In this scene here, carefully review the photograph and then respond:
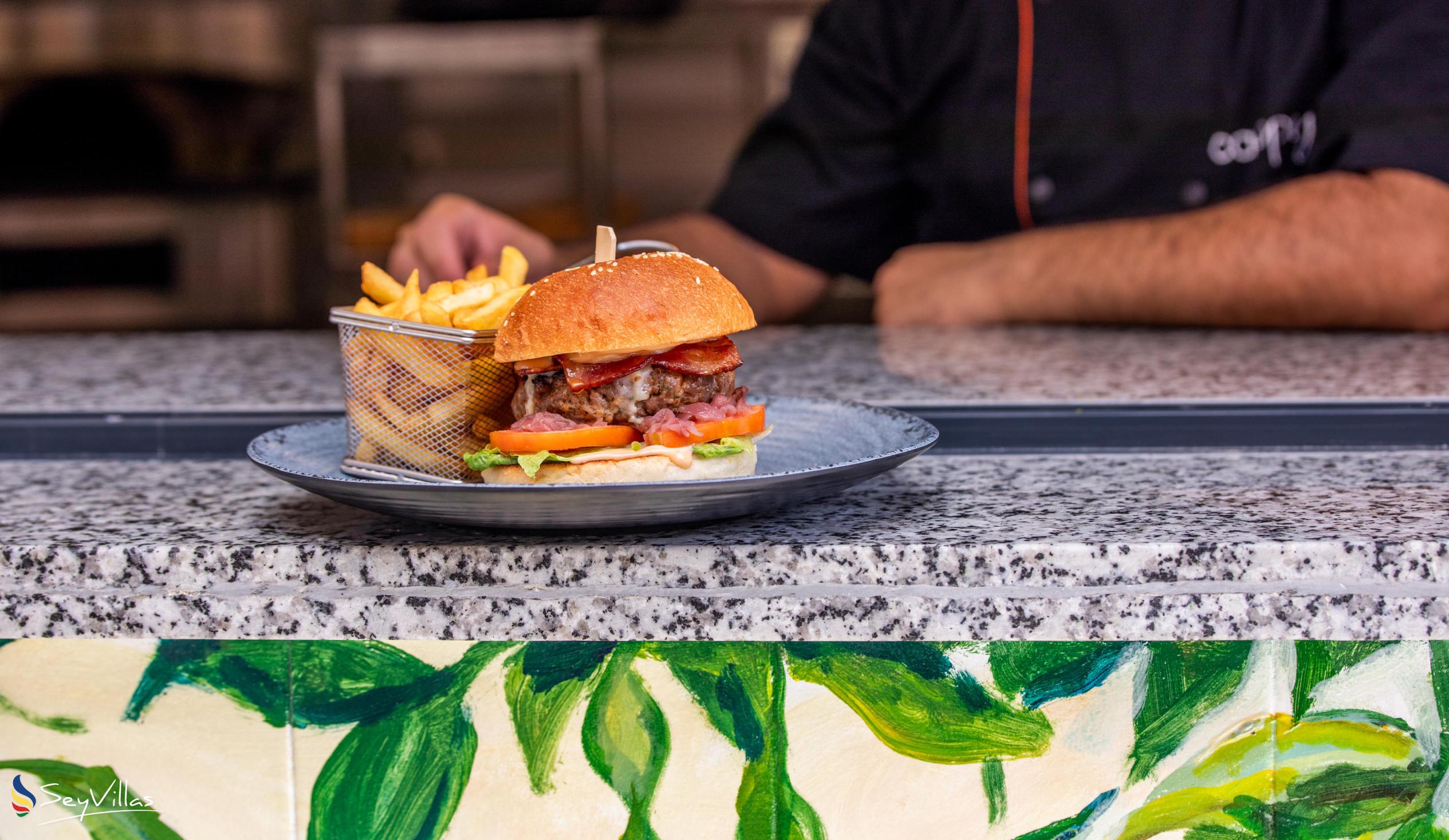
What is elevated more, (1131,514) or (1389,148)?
(1389,148)

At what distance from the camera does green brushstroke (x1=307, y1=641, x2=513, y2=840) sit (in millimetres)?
682

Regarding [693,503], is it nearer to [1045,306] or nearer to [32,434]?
[32,434]

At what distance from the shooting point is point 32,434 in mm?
1004

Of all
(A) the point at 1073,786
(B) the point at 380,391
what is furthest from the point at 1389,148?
(B) the point at 380,391

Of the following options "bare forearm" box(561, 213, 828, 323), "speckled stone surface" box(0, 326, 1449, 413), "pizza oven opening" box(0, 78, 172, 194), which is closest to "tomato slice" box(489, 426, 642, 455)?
"speckled stone surface" box(0, 326, 1449, 413)

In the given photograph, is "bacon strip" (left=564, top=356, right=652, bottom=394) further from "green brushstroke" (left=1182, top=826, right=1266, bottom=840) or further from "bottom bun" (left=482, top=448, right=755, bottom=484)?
"green brushstroke" (left=1182, top=826, right=1266, bottom=840)

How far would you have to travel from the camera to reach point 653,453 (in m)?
0.74

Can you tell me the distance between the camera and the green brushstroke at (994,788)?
2.18 feet

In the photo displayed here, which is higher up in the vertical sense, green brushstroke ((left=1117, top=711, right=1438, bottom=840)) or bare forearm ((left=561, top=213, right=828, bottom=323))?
A: bare forearm ((left=561, top=213, right=828, bottom=323))

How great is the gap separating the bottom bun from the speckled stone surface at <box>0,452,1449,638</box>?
4cm

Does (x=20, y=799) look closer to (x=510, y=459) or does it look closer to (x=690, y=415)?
(x=510, y=459)

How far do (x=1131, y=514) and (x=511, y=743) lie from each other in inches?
15.5

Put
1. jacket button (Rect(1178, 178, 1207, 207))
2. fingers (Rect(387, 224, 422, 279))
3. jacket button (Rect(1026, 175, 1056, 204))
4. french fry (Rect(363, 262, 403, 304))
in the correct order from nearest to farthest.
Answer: french fry (Rect(363, 262, 403, 304)), fingers (Rect(387, 224, 422, 279)), jacket button (Rect(1178, 178, 1207, 207)), jacket button (Rect(1026, 175, 1056, 204))

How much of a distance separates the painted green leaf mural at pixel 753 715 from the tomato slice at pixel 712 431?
133mm
